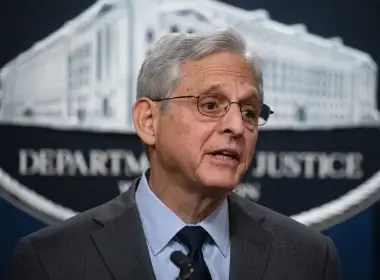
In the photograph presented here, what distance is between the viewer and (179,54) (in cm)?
90

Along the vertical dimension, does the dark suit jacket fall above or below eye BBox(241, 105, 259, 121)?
below

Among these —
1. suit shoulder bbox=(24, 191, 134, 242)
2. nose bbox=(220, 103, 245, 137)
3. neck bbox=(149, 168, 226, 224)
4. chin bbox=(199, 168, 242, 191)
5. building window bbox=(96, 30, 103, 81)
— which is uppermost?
building window bbox=(96, 30, 103, 81)

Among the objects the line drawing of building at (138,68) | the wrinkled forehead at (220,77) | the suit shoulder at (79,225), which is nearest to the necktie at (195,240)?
the suit shoulder at (79,225)

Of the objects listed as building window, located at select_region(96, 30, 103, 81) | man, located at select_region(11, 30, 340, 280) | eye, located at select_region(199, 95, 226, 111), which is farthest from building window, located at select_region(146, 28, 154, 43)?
eye, located at select_region(199, 95, 226, 111)

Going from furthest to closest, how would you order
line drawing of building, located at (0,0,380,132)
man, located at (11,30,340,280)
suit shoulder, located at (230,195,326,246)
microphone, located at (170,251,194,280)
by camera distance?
line drawing of building, located at (0,0,380,132), suit shoulder, located at (230,195,326,246), man, located at (11,30,340,280), microphone, located at (170,251,194,280)

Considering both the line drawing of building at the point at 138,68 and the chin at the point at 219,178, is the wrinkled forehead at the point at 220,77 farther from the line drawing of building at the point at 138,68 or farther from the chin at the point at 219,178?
the line drawing of building at the point at 138,68

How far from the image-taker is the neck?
36.7 inches

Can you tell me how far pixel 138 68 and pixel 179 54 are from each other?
2.09 ft

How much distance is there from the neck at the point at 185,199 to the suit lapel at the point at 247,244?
0.22 ft

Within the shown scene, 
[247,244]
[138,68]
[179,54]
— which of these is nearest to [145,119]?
[179,54]

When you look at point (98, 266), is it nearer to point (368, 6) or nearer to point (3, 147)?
point (3, 147)

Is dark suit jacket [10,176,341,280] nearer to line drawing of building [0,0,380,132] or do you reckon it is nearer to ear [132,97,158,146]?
ear [132,97,158,146]

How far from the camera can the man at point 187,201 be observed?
87 centimetres

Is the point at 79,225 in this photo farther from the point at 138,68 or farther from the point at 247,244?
the point at 138,68
